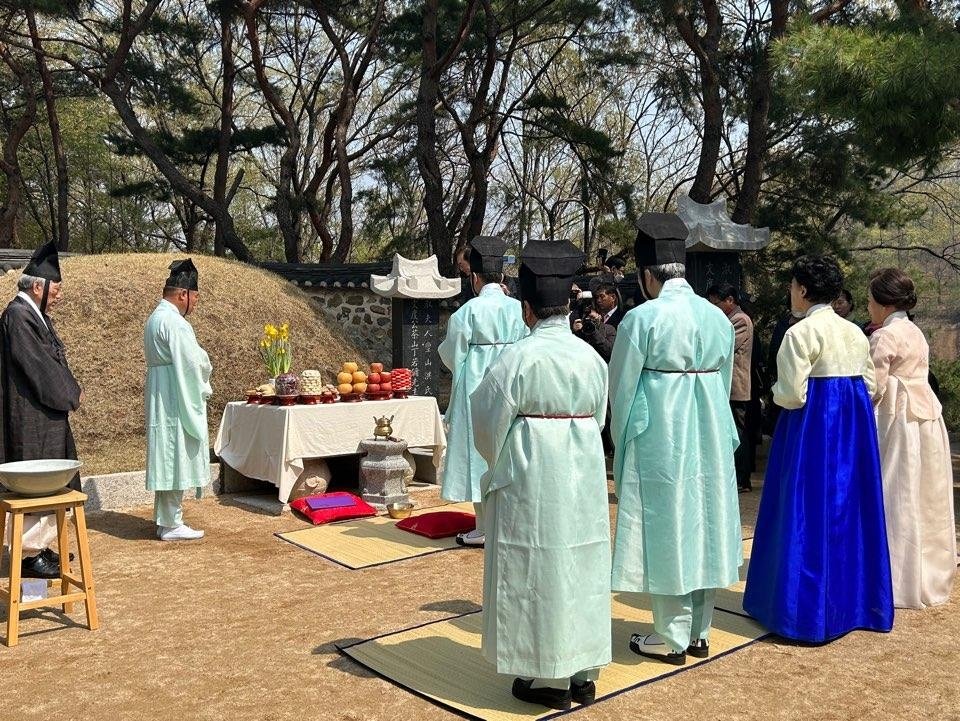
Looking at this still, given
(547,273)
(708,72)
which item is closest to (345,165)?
(708,72)

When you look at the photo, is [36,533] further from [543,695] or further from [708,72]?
[708,72]

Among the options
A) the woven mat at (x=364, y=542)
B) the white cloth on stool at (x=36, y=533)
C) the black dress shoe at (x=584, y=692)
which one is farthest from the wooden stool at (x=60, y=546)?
the black dress shoe at (x=584, y=692)

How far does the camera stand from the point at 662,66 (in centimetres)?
1650

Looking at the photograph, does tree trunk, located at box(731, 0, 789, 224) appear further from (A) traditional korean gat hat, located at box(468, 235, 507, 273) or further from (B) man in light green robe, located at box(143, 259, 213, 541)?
(B) man in light green robe, located at box(143, 259, 213, 541)

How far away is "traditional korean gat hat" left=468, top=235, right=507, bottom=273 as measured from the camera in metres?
5.99

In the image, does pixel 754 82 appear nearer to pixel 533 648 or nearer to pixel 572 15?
pixel 572 15

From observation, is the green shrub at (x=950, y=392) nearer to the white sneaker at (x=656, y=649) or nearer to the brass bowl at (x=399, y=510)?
the brass bowl at (x=399, y=510)

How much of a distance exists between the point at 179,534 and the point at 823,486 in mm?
4366

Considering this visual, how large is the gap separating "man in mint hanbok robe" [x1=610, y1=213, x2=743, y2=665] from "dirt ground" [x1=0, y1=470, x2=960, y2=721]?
1.14 ft

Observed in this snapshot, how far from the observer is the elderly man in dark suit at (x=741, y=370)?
7672mm

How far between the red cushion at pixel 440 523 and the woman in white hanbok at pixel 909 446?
2803mm

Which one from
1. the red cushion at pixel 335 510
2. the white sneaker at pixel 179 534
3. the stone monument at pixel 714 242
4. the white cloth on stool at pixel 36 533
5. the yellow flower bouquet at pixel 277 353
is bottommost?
the white sneaker at pixel 179 534

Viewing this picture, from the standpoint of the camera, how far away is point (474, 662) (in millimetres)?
4020

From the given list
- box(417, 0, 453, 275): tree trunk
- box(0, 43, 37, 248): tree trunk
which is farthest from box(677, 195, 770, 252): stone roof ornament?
box(0, 43, 37, 248): tree trunk
